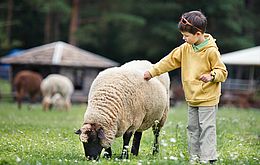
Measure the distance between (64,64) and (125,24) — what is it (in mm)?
10962

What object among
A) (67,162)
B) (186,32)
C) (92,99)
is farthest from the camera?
(92,99)

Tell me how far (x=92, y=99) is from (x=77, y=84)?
24.7 meters

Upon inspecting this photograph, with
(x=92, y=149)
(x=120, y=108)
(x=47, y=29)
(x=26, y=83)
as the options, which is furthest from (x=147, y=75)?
(x=47, y=29)

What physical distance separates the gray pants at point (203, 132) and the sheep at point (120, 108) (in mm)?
608

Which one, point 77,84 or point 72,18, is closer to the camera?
point 77,84

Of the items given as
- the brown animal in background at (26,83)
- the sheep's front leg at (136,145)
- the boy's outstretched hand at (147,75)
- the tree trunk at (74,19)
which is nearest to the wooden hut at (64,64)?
the brown animal in background at (26,83)

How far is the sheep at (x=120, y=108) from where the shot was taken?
6.91 metres

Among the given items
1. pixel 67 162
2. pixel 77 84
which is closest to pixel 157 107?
pixel 67 162

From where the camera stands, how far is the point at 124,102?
7.28m

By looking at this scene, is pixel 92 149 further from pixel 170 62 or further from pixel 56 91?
pixel 56 91

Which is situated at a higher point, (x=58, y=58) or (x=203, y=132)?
(x=58, y=58)

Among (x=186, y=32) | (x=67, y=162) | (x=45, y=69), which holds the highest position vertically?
(x=45, y=69)

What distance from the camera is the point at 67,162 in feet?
19.6

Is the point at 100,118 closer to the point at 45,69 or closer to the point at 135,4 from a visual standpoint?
the point at 45,69
